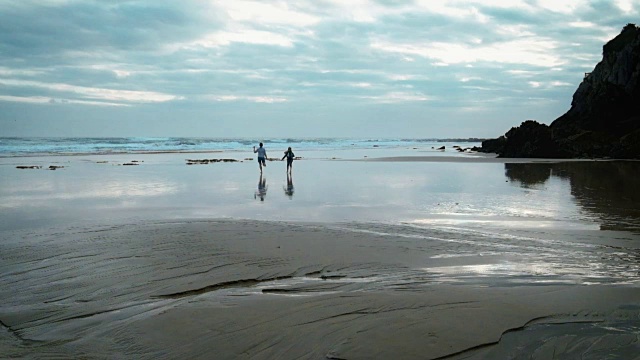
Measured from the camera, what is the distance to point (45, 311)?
16.0 ft

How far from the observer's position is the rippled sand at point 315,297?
13.3 ft

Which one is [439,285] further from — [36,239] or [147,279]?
[36,239]

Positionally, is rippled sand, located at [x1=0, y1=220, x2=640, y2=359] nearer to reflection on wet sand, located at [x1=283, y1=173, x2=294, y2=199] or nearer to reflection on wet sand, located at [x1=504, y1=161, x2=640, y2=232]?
reflection on wet sand, located at [x1=504, y1=161, x2=640, y2=232]

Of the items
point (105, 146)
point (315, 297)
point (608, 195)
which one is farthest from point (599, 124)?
point (105, 146)

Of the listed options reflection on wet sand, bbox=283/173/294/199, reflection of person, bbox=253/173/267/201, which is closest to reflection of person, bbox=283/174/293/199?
reflection on wet sand, bbox=283/173/294/199

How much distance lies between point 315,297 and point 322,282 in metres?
0.63

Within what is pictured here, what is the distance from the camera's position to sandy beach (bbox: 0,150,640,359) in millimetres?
4094

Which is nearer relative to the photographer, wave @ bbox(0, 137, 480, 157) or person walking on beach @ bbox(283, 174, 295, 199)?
person walking on beach @ bbox(283, 174, 295, 199)

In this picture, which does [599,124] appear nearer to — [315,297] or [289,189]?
[289,189]

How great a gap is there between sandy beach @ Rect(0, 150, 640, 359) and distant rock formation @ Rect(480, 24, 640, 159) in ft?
89.6

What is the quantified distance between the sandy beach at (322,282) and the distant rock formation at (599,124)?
27.3 metres

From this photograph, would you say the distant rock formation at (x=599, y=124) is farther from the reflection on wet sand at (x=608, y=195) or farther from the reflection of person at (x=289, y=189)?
the reflection of person at (x=289, y=189)

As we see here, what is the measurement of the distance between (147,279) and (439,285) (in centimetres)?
344

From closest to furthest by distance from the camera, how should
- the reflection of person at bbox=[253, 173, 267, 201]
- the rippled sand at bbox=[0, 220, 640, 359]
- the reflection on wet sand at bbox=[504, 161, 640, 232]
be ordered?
the rippled sand at bbox=[0, 220, 640, 359], the reflection on wet sand at bbox=[504, 161, 640, 232], the reflection of person at bbox=[253, 173, 267, 201]
